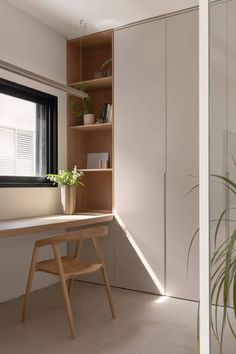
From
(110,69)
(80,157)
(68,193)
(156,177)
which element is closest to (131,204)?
(156,177)

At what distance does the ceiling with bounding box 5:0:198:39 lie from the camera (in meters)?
2.97

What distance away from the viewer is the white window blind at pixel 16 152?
3086mm

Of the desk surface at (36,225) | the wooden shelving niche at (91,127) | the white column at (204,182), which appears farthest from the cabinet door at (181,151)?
the white column at (204,182)

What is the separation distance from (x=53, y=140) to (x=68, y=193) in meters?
0.57

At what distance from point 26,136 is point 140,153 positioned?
109 centimetres

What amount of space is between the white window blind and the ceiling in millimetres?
1063

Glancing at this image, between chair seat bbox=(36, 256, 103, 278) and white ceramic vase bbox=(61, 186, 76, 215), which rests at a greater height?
→ white ceramic vase bbox=(61, 186, 76, 215)

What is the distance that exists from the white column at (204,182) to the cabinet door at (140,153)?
1974mm

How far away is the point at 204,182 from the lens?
1198mm

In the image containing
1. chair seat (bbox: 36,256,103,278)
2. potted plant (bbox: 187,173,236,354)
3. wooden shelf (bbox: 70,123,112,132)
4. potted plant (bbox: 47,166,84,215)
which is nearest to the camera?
potted plant (bbox: 187,173,236,354)

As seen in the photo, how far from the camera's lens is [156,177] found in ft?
10.5

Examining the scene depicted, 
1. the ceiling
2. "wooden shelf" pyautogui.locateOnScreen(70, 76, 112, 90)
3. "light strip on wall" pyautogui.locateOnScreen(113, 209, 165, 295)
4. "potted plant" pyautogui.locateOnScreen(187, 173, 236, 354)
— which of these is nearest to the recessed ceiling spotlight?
the ceiling

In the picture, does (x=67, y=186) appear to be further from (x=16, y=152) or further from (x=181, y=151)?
(x=181, y=151)

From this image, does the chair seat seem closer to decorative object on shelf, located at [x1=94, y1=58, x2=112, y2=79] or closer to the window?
the window
